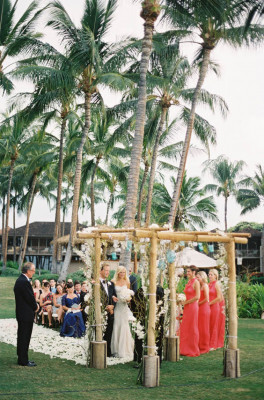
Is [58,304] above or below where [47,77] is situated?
below

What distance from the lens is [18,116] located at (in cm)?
2234

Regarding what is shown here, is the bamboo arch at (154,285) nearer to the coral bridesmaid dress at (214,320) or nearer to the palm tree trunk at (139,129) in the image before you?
the coral bridesmaid dress at (214,320)

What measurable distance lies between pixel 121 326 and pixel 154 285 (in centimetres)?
242

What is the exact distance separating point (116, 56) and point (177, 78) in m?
3.97

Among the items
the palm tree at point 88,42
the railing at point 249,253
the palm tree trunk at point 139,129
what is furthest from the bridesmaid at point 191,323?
the railing at point 249,253

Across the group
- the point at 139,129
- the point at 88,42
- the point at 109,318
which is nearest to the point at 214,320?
the point at 109,318

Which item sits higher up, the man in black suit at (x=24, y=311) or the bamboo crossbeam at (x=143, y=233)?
the bamboo crossbeam at (x=143, y=233)

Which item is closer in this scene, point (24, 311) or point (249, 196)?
point (24, 311)

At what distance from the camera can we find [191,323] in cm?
1034

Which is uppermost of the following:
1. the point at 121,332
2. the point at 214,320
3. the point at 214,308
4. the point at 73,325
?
the point at 214,308

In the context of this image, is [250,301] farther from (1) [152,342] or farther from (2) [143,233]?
(2) [143,233]

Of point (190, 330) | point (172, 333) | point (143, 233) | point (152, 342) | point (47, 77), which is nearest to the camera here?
point (152, 342)

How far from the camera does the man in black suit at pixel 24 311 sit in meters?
8.68

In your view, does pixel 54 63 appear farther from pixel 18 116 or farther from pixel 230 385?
pixel 230 385
